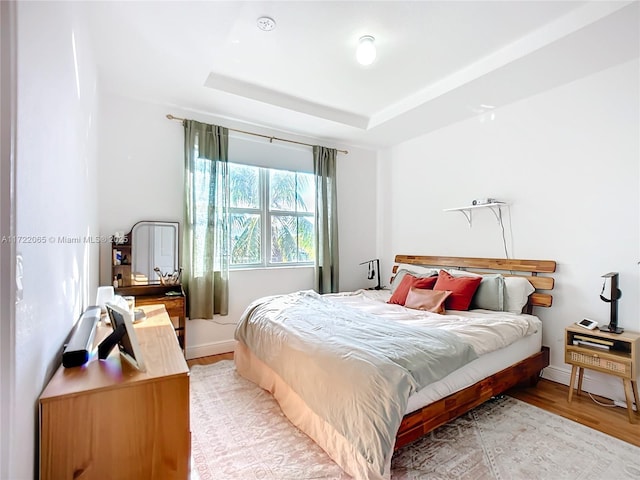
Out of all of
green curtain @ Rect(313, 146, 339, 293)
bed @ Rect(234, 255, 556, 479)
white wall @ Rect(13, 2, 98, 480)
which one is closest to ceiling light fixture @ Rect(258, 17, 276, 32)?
white wall @ Rect(13, 2, 98, 480)

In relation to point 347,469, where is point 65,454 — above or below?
above

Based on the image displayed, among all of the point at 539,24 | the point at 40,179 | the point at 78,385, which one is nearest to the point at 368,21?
the point at 539,24

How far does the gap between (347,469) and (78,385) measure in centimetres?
127

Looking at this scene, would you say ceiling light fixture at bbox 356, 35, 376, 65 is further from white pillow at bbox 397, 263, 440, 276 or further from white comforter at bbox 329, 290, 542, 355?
white pillow at bbox 397, 263, 440, 276

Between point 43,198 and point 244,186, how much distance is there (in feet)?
9.19

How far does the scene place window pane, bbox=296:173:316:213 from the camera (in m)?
4.17

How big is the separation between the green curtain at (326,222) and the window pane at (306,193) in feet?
0.34

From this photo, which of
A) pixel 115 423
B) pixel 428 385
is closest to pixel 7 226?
pixel 115 423

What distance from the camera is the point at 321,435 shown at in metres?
1.78

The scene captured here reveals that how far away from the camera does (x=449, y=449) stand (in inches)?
72.6

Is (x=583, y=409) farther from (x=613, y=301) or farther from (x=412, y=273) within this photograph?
(x=412, y=273)

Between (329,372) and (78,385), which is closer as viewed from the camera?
(78,385)

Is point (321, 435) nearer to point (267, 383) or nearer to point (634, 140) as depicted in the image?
point (267, 383)

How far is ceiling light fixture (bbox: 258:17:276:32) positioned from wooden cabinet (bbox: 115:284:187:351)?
7.58 feet
